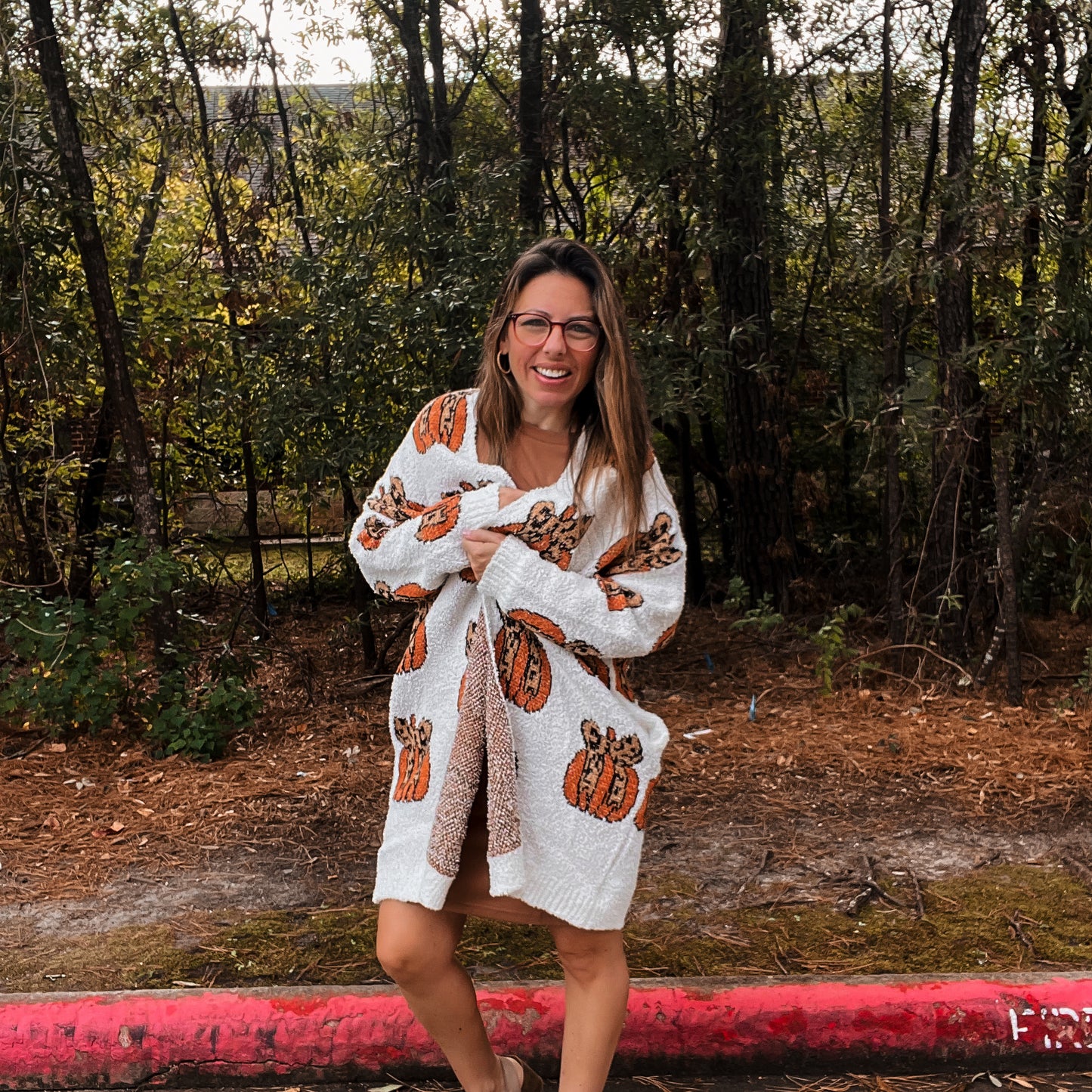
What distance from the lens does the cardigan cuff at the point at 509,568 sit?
2.65 meters

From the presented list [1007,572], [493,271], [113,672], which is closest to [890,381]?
[1007,572]

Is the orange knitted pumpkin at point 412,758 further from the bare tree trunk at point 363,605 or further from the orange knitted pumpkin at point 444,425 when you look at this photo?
the bare tree trunk at point 363,605

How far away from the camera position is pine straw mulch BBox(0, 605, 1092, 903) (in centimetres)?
488

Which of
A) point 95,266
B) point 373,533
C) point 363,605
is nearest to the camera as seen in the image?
point 373,533

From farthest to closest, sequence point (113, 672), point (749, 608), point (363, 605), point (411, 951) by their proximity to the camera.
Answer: point (749, 608), point (363, 605), point (113, 672), point (411, 951)

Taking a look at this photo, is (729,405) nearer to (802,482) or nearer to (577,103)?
(802,482)

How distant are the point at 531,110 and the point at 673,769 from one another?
361 cm

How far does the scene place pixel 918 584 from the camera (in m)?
7.24

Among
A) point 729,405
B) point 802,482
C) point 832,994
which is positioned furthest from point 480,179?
point 832,994

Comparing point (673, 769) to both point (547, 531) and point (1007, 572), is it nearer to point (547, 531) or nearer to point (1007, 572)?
point (1007, 572)

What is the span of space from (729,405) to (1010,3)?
2798 mm

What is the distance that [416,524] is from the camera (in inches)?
111

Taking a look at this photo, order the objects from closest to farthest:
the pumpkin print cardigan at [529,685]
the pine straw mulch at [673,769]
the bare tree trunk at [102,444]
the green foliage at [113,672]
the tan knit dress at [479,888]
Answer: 1. the pumpkin print cardigan at [529,685]
2. the tan knit dress at [479,888]
3. the pine straw mulch at [673,769]
4. the green foliage at [113,672]
5. the bare tree trunk at [102,444]

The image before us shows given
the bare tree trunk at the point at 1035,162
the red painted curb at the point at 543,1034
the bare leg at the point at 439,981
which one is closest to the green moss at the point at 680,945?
the red painted curb at the point at 543,1034
